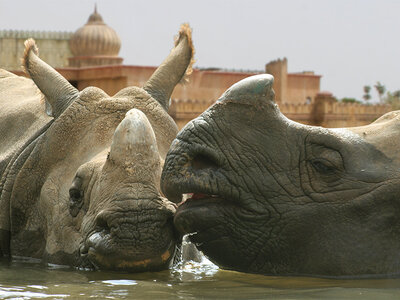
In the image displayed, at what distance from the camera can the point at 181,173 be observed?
4289 mm

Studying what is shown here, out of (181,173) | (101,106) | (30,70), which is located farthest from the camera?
(30,70)

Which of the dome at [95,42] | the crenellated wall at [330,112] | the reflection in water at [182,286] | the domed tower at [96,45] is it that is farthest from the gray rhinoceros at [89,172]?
the dome at [95,42]

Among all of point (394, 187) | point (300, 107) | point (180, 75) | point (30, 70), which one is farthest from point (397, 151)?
point (300, 107)

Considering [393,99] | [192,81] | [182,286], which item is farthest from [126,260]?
[393,99]

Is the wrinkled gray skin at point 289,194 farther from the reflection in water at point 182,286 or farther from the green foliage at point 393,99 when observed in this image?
the green foliage at point 393,99

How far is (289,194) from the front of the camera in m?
4.51

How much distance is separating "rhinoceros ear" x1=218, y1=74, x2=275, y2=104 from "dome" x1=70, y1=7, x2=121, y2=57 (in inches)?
1134

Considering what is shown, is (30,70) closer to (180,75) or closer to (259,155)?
(180,75)

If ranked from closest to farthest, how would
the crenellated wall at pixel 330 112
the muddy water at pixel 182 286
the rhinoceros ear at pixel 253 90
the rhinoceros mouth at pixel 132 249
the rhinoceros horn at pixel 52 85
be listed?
the muddy water at pixel 182 286 → the rhinoceros ear at pixel 253 90 → the rhinoceros mouth at pixel 132 249 → the rhinoceros horn at pixel 52 85 → the crenellated wall at pixel 330 112

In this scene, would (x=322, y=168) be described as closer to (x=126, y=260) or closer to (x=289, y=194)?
(x=289, y=194)

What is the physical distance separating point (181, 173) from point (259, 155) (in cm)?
40

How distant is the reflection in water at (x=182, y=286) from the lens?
4.19 m

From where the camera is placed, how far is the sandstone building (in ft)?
76.1

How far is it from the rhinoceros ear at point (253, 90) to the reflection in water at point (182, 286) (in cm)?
86
